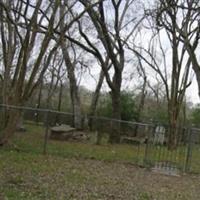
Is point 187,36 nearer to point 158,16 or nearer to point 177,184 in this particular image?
point 158,16

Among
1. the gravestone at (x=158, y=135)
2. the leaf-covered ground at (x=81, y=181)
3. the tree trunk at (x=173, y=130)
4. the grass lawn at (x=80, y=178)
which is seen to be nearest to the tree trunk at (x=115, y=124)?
the tree trunk at (x=173, y=130)

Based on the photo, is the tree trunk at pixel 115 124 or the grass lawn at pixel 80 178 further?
the tree trunk at pixel 115 124

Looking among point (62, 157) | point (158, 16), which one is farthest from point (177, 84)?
point (62, 157)

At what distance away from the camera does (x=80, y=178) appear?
39.3 feet

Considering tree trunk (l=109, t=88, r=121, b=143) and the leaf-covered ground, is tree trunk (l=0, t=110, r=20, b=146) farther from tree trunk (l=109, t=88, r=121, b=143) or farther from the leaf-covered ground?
tree trunk (l=109, t=88, r=121, b=143)

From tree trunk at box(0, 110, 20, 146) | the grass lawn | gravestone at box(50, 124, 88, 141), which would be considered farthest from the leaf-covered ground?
gravestone at box(50, 124, 88, 141)

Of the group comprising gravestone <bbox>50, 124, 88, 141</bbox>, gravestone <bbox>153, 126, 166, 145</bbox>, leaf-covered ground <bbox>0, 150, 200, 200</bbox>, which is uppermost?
gravestone <bbox>153, 126, 166, 145</bbox>

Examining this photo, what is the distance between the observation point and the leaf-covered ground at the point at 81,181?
379 inches

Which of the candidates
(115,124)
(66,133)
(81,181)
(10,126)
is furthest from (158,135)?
(66,133)

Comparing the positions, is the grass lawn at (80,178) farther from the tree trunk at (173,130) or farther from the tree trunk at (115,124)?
the tree trunk at (173,130)

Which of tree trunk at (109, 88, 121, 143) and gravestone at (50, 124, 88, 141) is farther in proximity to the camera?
gravestone at (50, 124, 88, 141)

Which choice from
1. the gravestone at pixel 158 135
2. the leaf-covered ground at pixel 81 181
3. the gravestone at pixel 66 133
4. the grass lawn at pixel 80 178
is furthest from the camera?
the gravestone at pixel 66 133

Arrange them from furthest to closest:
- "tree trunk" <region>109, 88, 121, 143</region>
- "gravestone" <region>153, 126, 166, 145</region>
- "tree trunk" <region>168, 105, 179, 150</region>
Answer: "tree trunk" <region>168, 105, 179, 150</region>
"tree trunk" <region>109, 88, 121, 143</region>
"gravestone" <region>153, 126, 166, 145</region>

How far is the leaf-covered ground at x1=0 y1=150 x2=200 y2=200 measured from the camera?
9625 millimetres
